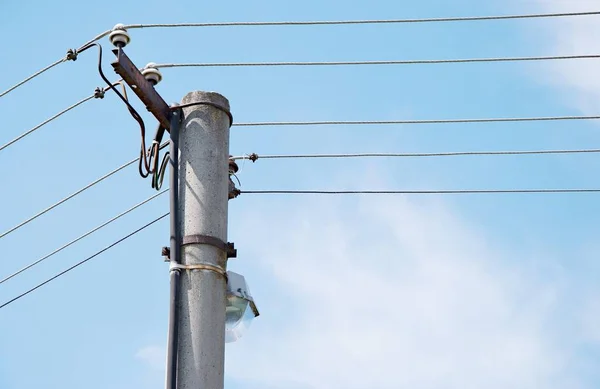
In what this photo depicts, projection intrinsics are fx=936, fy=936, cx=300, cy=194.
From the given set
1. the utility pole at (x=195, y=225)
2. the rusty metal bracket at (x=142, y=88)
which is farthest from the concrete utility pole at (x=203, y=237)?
the rusty metal bracket at (x=142, y=88)

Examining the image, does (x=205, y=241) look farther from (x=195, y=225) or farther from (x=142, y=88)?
(x=142, y=88)

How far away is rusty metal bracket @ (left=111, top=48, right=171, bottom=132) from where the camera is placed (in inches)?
217

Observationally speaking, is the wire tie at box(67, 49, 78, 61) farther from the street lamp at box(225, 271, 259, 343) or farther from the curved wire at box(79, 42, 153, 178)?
the street lamp at box(225, 271, 259, 343)

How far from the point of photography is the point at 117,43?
18.3 ft

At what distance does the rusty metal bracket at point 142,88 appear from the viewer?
18.1 ft

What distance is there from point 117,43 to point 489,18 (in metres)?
3.71

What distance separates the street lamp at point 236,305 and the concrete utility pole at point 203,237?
5.1 inches

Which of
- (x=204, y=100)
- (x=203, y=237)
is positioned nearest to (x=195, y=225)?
(x=203, y=237)

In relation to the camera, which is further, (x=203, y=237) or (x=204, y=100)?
(x=204, y=100)

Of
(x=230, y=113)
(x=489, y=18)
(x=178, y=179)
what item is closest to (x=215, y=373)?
(x=178, y=179)

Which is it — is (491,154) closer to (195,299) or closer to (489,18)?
(489,18)

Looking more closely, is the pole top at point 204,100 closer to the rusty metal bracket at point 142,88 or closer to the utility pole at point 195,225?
the utility pole at point 195,225

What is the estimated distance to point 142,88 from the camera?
5699 mm

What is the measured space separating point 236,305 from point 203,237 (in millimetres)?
522
